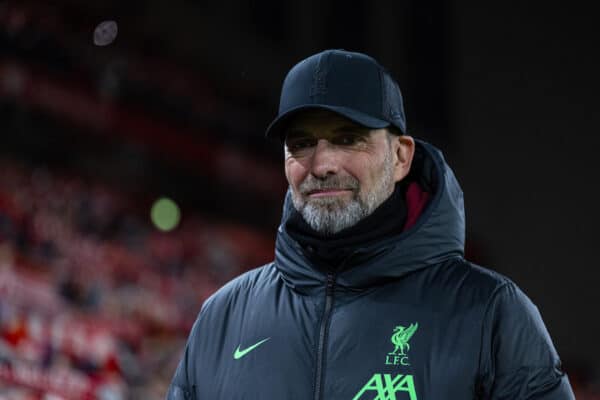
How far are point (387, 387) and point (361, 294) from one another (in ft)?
0.61

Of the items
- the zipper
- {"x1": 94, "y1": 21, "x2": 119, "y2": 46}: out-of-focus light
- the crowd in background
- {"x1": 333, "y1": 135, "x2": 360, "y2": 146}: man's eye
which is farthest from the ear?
{"x1": 94, "y1": 21, "x2": 119, "y2": 46}: out-of-focus light

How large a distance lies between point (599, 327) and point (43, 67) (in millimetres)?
7887

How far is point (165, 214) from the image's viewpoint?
6.64 metres

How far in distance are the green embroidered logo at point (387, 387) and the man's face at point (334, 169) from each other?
283 millimetres

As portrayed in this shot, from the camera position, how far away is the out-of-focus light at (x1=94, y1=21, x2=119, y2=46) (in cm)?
616

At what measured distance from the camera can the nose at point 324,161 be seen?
5.66 feet

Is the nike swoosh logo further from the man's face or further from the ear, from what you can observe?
the ear

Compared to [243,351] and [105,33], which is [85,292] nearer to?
[105,33]

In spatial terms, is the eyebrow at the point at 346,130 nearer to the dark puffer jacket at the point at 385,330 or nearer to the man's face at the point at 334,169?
the man's face at the point at 334,169

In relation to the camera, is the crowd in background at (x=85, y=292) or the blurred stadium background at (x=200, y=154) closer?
the crowd in background at (x=85, y=292)

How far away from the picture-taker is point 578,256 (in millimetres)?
11914

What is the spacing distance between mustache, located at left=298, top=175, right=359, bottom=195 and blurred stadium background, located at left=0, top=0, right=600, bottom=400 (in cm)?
291

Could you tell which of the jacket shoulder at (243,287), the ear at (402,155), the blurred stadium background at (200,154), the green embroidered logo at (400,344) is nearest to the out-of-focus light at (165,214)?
the blurred stadium background at (200,154)

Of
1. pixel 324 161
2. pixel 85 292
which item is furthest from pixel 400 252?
pixel 85 292
